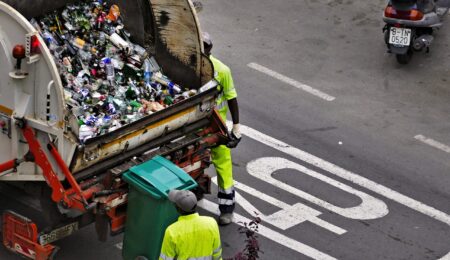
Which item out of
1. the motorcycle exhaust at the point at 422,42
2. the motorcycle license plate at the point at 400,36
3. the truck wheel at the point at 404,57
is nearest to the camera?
the motorcycle license plate at the point at 400,36

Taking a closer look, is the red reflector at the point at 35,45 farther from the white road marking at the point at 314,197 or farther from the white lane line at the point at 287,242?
the white road marking at the point at 314,197

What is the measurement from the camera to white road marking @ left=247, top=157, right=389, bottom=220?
36.1 ft

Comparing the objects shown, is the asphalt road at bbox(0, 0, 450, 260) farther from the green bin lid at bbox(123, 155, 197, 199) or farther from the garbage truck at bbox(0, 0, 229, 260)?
the green bin lid at bbox(123, 155, 197, 199)

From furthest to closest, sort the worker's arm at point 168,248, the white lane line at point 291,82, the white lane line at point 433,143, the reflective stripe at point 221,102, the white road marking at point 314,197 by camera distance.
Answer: the white lane line at point 291,82 → the white lane line at point 433,143 → the white road marking at point 314,197 → the reflective stripe at point 221,102 → the worker's arm at point 168,248

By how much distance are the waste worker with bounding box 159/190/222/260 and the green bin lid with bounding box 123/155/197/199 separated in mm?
607

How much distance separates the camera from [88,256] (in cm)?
1010

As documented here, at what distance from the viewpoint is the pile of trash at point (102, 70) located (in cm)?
985

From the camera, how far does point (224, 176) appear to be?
10648mm

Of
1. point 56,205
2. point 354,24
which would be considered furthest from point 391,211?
point 354,24

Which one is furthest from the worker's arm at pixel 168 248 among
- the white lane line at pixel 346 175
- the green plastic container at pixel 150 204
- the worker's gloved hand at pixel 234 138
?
the white lane line at pixel 346 175

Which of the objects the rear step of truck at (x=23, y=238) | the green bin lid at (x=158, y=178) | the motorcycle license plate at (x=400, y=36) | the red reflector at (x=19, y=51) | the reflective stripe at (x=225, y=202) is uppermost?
the red reflector at (x=19, y=51)

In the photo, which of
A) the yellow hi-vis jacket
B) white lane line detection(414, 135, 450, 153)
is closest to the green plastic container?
the yellow hi-vis jacket

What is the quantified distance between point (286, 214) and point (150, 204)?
7.40 feet

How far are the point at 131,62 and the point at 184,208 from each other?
8.48ft
